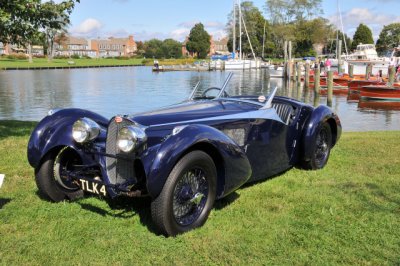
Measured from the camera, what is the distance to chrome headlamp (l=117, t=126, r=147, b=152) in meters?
3.95

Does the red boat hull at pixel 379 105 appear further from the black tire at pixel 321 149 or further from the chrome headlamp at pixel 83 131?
the chrome headlamp at pixel 83 131

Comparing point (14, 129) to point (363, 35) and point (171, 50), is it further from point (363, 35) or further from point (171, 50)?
point (171, 50)

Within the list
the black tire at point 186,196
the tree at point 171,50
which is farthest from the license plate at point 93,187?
the tree at point 171,50

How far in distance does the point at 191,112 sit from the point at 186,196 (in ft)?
3.95

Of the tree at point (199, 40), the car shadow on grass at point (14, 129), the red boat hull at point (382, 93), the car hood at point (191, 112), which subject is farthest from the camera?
the tree at point (199, 40)

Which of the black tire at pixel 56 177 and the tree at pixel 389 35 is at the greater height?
the tree at pixel 389 35

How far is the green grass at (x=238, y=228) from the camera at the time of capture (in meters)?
3.66

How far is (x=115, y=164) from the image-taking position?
432 cm

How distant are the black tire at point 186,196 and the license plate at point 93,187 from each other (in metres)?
0.60

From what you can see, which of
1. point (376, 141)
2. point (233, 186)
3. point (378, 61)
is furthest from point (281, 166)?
point (378, 61)

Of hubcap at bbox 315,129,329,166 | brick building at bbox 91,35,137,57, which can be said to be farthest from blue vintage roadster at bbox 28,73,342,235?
brick building at bbox 91,35,137,57

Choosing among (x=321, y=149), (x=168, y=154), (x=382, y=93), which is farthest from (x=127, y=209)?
(x=382, y=93)

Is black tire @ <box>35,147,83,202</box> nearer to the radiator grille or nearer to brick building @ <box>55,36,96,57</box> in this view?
the radiator grille

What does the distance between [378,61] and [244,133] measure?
3862 centimetres
